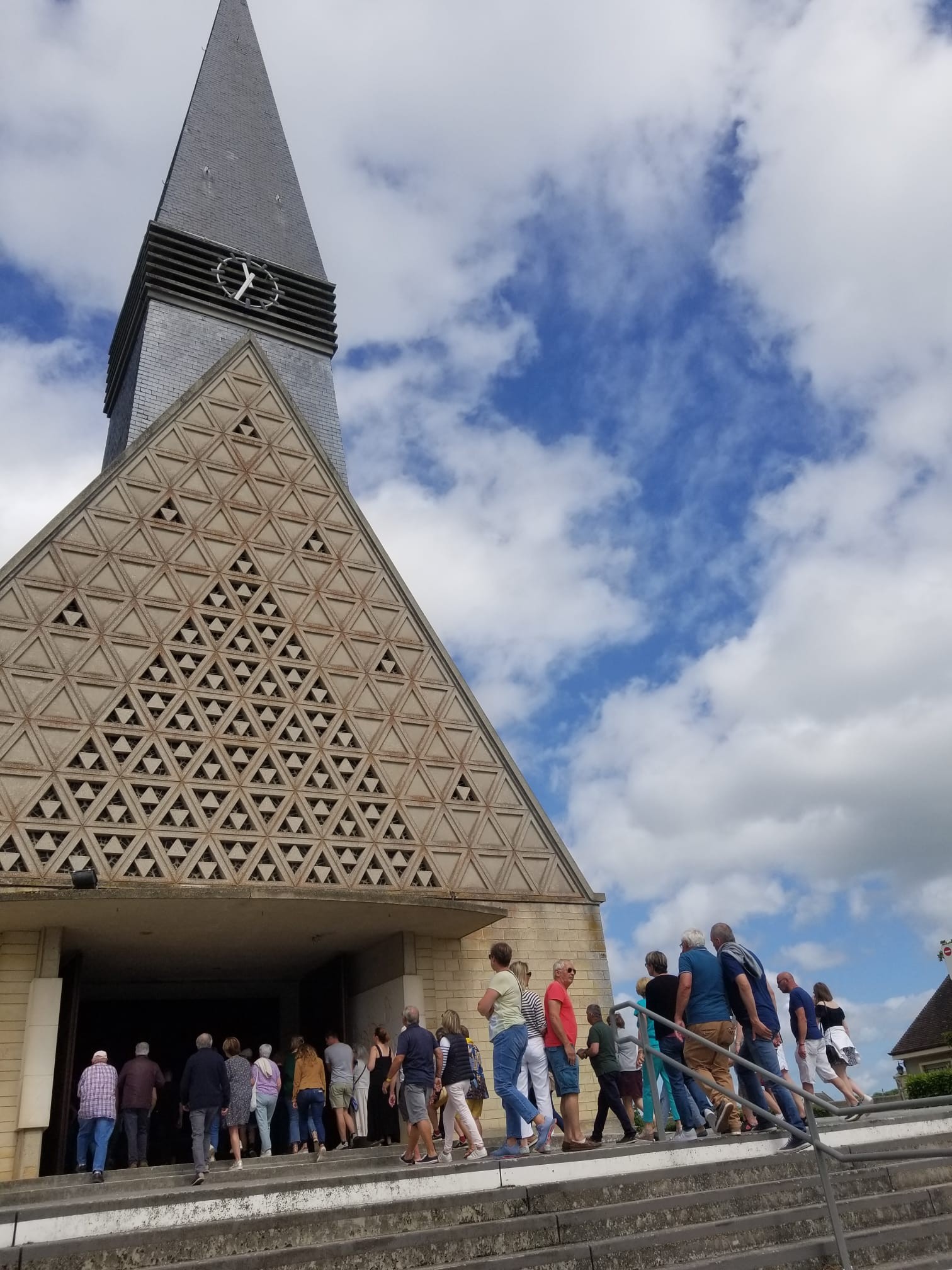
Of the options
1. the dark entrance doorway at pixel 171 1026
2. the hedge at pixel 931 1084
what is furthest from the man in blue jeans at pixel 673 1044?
the hedge at pixel 931 1084

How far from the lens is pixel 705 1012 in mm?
6504

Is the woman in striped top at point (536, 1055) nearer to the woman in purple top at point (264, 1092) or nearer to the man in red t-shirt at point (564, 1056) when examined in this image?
the man in red t-shirt at point (564, 1056)

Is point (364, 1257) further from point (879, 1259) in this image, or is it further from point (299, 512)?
point (299, 512)

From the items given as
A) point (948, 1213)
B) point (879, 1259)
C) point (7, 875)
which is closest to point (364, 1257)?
point (879, 1259)

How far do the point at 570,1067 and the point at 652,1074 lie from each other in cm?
84

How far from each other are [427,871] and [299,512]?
6080 mm

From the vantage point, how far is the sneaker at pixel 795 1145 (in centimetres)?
587

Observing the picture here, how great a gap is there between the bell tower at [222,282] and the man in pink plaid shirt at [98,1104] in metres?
11.0

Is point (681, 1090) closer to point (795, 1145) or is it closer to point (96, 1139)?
point (795, 1145)

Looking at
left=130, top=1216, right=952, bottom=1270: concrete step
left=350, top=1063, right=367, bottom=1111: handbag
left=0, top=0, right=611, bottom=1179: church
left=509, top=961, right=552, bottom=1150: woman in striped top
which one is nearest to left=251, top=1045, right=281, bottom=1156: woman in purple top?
left=350, top=1063, right=367, bottom=1111: handbag

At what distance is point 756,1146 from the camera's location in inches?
233

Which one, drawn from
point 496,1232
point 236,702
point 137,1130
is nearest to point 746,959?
point 496,1232

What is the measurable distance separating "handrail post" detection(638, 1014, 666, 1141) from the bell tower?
475 inches

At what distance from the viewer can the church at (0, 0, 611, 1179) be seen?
416 inches
